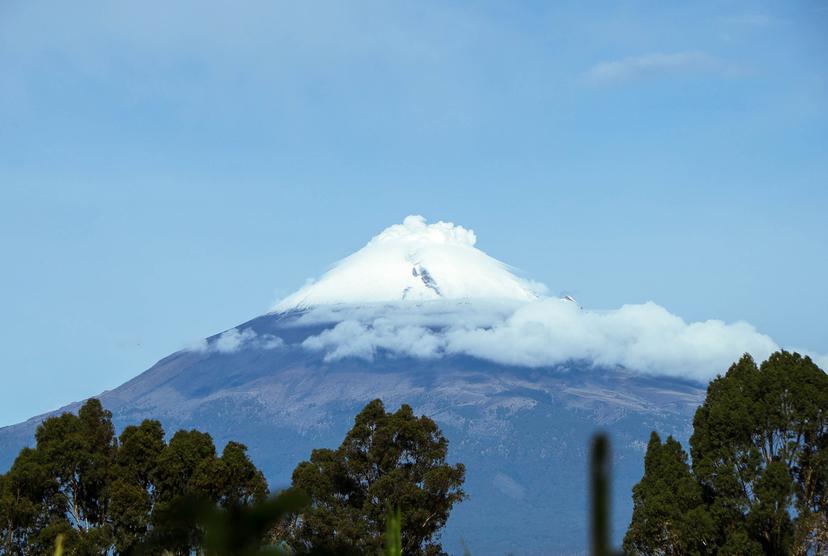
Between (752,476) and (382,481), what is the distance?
14.1 metres

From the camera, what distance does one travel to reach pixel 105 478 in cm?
4672

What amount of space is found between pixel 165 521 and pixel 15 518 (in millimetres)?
45330

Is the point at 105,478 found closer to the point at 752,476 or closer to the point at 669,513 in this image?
the point at 669,513

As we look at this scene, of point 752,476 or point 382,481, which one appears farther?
point 382,481

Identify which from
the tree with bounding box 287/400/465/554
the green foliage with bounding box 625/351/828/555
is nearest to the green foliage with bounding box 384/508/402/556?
the green foliage with bounding box 625/351/828/555

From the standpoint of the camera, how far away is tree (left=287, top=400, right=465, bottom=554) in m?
45.6

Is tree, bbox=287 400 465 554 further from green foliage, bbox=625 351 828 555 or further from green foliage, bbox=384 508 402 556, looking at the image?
green foliage, bbox=384 508 402 556

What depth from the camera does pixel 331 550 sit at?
4.68ft

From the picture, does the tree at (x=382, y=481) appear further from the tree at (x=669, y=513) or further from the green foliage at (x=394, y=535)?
the green foliage at (x=394, y=535)

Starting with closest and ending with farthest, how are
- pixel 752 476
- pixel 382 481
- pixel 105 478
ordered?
pixel 752 476, pixel 382 481, pixel 105 478

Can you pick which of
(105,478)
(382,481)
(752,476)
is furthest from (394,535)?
(105,478)

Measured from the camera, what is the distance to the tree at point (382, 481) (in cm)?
4556

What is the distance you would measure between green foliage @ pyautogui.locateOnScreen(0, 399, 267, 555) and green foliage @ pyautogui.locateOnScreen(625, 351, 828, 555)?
51.5 feet

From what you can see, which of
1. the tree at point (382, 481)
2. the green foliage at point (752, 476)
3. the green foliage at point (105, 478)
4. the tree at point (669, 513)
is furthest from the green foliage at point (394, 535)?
the tree at point (382, 481)
